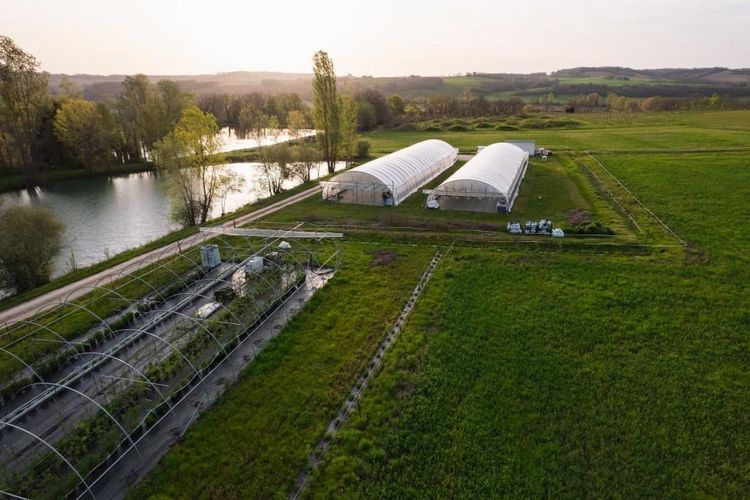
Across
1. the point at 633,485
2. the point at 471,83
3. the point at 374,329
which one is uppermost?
the point at 471,83

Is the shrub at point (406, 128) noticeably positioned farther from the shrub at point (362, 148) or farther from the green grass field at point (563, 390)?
the green grass field at point (563, 390)

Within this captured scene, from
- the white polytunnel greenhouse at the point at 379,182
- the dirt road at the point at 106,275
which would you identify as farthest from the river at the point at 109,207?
the white polytunnel greenhouse at the point at 379,182

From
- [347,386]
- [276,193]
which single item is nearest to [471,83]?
[276,193]

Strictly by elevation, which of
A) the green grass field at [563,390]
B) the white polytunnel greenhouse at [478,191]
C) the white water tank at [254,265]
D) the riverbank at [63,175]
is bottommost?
the green grass field at [563,390]

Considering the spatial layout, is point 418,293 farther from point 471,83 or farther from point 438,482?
point 471,83

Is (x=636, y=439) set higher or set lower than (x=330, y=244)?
lower

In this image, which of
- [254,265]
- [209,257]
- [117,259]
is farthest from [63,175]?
[254,265]
